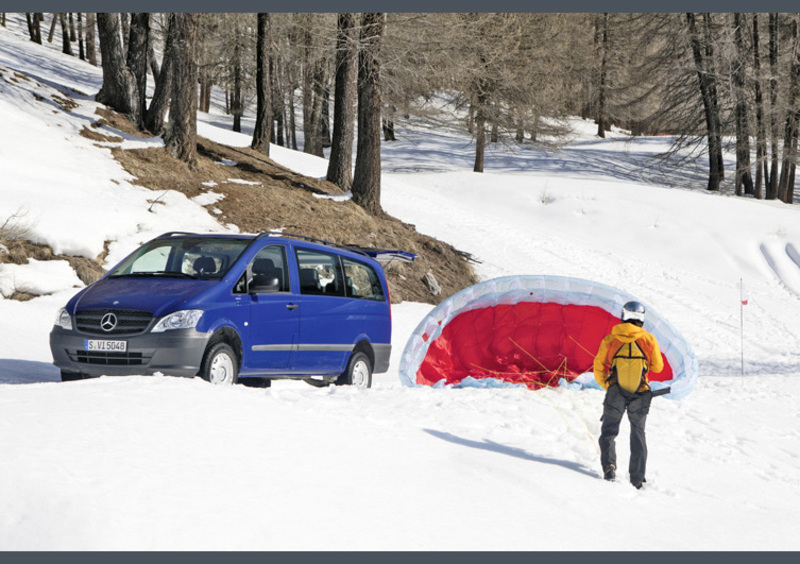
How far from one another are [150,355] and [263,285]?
140 centimetres

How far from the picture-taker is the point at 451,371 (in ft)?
46.0

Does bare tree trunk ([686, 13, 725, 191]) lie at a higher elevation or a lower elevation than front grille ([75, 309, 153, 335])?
higher

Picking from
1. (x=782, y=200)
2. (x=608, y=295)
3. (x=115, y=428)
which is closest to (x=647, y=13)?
(x=782, y=200)

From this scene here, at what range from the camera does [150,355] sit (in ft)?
26.9

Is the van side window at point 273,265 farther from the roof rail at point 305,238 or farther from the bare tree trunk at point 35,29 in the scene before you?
the bare tree trunk at point 35,29

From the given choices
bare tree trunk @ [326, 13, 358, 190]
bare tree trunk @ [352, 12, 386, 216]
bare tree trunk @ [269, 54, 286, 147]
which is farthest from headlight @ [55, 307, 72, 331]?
bare tree trunk @ [269, 54, 286, 147]

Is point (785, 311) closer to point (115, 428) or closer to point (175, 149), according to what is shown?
point (175, 149)

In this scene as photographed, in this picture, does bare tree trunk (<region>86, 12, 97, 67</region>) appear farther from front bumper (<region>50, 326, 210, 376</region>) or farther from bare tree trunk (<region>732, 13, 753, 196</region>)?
front bumper (<region>50, 326, 210, 376</region>)

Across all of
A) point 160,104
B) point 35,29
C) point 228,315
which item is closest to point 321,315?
point 228,315

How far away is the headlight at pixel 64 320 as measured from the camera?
861cm

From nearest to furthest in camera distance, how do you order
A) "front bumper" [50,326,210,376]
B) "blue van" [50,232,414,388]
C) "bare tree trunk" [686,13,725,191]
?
"front bumper" [50,326,210,376], "blue van" [50,232,414,388], "bare tree trunk" [686,13,725,191]

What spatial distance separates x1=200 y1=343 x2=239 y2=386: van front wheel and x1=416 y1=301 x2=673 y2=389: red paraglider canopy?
5.62 m

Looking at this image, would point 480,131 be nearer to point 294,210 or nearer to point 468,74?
point 468,74

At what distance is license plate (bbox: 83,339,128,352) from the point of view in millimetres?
8273
